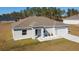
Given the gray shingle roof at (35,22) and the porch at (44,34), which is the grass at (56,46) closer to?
the porch at (44,34)

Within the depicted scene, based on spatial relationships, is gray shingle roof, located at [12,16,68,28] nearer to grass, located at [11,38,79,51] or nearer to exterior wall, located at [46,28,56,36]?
exterior wall, located at [46,28,56,36]

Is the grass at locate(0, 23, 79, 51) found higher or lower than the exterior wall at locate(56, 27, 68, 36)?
lower

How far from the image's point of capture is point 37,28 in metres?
5.14

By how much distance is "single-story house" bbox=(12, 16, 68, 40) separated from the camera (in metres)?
5.14

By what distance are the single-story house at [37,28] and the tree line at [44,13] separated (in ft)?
0.16

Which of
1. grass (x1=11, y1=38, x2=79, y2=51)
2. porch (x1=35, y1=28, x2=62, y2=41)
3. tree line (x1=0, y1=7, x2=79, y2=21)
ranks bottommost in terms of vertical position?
grass (x1=11, y1=38, x2=79, y2=51)

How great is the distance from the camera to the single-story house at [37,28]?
514cm

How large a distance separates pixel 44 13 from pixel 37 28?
0.20m

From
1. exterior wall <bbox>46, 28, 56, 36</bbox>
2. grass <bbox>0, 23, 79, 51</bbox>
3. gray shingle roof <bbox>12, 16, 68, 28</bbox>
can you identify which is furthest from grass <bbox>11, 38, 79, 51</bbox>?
gray shingle roof <bbox>12, 16, 68, 28</bbox>

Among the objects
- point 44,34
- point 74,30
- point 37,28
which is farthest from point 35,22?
point 74,30

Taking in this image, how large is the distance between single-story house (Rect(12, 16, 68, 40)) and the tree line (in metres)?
0.05

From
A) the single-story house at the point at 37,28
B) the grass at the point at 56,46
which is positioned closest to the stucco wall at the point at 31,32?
the single-story house at the point at 37,28

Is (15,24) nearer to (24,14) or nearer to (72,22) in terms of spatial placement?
(24,14)

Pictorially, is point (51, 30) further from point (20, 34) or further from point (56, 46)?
point (20, 34)
